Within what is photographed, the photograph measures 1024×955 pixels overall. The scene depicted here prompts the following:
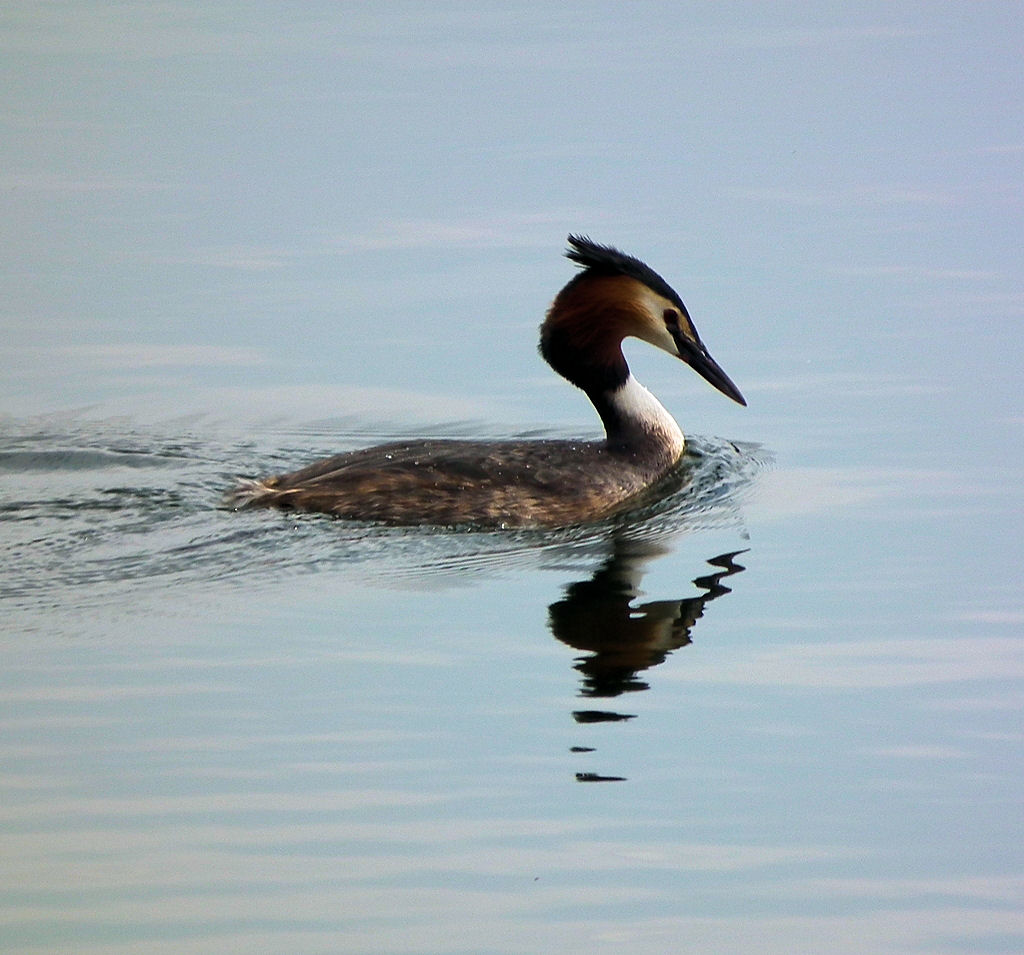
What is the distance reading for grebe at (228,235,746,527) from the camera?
33.8ft

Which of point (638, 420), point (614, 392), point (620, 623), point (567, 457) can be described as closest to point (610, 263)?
point (614, 392)

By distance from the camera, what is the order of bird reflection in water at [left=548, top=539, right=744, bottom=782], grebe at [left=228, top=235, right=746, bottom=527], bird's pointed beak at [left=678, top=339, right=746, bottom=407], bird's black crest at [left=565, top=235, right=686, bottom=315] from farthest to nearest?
1. bird's pointed beak at [left=678, top=339, right=746, bottom=407]
2. bird's black crest at [left=565, top=235, right=686, bottom=315]
3. grebe at [left=228, top=235, right=746, bottom=527]
4. bird reflection in water at [left=548, top=539, right=744, bottom=782]

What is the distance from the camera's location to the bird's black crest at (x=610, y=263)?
1138 centimetres

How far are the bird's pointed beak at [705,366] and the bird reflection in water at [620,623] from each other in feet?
6.43

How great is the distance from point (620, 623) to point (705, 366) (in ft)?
10.6

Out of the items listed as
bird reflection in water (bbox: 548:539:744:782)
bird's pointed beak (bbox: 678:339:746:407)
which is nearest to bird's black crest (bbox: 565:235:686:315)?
bird's pointed beak (bbox: 678:339:746:407)

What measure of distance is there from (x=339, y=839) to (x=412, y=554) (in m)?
3.29

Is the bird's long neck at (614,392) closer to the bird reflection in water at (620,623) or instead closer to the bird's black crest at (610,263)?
the bird's black crest at (610,263)

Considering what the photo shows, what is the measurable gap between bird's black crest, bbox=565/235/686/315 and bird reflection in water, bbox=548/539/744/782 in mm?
2025

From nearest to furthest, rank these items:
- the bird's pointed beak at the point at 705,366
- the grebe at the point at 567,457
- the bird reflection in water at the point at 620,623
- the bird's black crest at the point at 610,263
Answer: the bird reflection in water at the point at 620,623 < the grebe at the point at 567,457 < the bird's black crest at the point at 610,263 < the bird's pointed beak at the point at 705,366

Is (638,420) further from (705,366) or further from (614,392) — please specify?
(705,366)

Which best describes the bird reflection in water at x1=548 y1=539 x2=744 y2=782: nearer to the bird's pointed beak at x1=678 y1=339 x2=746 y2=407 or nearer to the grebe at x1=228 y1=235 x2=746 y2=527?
the grebe at x1=228 y1=235 x2=746 y2=527

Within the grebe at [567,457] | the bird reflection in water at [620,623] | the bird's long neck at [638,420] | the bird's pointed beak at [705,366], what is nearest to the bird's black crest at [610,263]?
the grebe at [567,457]

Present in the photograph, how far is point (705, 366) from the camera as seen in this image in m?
11.8
